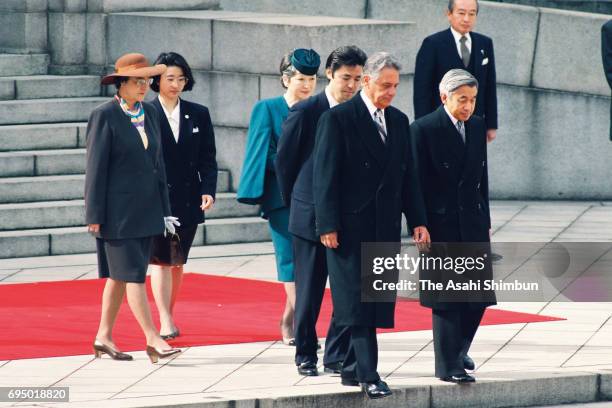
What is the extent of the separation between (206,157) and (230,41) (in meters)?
4.20

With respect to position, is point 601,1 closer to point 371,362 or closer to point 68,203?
point 68,203

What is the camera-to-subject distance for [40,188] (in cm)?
1382

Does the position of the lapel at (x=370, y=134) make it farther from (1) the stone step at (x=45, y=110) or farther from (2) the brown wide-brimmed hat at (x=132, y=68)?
(1) the stone step at (x=45, y=110)

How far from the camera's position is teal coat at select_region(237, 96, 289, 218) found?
9836 mm

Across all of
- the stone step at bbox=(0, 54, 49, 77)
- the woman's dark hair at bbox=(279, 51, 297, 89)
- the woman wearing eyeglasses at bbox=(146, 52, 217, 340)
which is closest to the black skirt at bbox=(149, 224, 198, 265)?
the woman wearing eyeglasses at bbox=(146, 52, 217, 340)

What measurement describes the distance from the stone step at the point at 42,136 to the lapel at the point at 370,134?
21.5 ft

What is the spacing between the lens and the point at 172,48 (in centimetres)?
1488

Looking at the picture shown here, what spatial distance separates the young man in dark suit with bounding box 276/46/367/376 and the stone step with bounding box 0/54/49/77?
276 inches

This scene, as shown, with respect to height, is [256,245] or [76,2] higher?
[76,2]

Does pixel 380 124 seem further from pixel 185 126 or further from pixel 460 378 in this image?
pixel 185 126

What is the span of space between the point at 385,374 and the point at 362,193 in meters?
1.10

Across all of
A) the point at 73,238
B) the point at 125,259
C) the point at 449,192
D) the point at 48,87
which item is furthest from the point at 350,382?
the point at 48,87

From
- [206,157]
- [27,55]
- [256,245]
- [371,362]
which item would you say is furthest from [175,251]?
[27,55]

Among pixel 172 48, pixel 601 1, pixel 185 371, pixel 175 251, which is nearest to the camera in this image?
pixel 185 371
